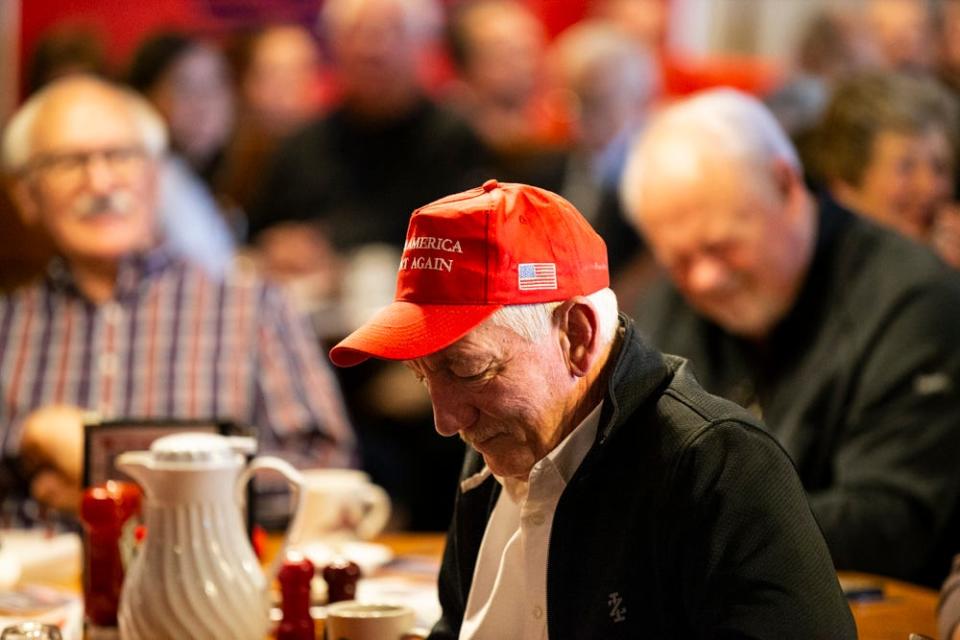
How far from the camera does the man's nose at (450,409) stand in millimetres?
1670

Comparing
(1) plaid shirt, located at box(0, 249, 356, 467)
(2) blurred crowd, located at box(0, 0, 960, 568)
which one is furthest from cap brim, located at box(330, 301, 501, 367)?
(2) blurred crowd, located at box(0, 0, 960, 568)

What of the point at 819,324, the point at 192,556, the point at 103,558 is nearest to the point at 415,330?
the point at 192,556

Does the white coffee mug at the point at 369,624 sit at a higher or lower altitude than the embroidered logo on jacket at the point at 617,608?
lower

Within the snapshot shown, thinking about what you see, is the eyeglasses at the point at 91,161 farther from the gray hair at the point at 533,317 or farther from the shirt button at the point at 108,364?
the gray hair at the point at 533,317

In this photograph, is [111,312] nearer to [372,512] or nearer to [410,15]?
[372,512]

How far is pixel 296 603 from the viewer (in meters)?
Result: 2.05

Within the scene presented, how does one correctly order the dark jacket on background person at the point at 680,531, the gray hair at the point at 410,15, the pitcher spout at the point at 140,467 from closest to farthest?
the dark jacket on background person at the point at 680,531 < the pitcher spout at the point at 140,467 < the gray hair at the point at 410,15

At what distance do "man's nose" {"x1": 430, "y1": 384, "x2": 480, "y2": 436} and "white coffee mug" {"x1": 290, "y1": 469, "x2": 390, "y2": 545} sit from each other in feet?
3.27

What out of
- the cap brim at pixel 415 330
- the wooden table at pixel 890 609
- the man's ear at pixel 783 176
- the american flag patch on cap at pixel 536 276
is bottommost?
the wooden table at pixel 890 609

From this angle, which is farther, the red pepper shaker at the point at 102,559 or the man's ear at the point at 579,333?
the red pepper shaker at the point at 102,559

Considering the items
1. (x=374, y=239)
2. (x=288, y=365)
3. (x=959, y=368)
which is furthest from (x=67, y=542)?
(x=374, y=239)

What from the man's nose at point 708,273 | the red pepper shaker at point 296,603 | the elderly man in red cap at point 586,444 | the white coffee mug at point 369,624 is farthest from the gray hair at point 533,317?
the man's nose at point 708,273

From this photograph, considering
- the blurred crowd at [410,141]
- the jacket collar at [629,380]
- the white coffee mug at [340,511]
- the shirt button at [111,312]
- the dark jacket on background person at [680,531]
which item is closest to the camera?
the dark jacket on background person at [680,531]

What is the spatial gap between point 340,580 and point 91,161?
69.5 inches
